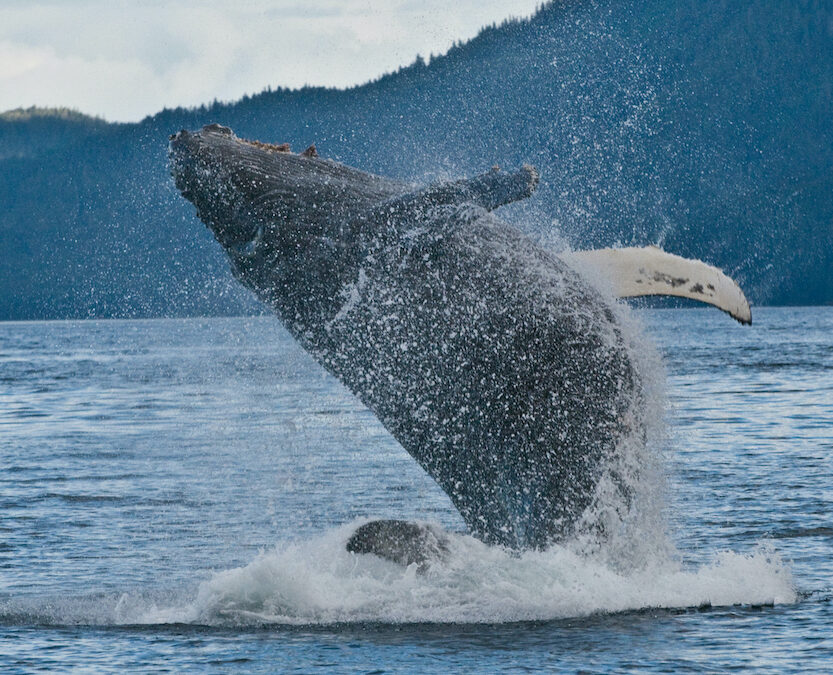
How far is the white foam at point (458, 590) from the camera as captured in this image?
34.1 feet

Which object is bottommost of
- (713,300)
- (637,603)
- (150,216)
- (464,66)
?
(637,603)

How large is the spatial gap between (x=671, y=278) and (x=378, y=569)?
11.7 ft

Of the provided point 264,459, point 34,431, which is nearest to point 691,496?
point 264,459

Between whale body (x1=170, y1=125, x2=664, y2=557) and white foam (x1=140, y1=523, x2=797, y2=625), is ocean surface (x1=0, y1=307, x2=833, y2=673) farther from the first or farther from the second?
whale body (x1=170, y1=125, x2=664, y2=557)

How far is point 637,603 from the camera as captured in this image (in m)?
10.6

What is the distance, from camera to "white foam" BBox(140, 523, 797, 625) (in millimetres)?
10406

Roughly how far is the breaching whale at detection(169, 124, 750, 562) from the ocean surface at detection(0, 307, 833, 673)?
41 cm

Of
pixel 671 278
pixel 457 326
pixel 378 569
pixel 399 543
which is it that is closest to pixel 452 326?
pixel 457 326

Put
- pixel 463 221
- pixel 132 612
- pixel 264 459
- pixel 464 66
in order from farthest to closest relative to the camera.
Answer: pixel 464 66
pixel 264 459
pixel 132 612
pixel 463 221

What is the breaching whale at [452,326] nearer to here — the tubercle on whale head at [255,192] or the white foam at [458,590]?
the tubercle on whale head at [255,192]

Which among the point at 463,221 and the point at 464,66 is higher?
the point at 464,66

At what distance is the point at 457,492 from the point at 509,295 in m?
1.65

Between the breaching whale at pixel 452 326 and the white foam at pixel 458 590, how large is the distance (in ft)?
0.76

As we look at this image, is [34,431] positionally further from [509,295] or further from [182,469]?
[509,295]
